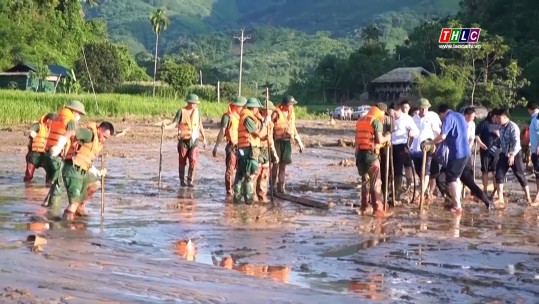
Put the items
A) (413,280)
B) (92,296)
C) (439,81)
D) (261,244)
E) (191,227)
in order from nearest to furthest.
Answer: (92,296)
(413,280)
(261,244)
(191,227)
(439,81)

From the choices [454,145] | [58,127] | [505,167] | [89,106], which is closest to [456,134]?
[454,145]

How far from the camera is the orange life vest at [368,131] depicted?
14.3m

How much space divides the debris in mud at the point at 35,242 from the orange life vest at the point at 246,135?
5068mm

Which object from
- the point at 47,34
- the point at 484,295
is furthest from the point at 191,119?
the point at 47,34

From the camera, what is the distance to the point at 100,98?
173 feet

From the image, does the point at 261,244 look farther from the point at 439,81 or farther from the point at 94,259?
the point at 439,81

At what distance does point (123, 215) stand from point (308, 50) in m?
176

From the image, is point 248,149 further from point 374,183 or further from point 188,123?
point 188,123

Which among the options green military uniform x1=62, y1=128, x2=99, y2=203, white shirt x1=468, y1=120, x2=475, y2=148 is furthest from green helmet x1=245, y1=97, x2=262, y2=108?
green military uniform x1=62, y1=128, x2=99, y2=203

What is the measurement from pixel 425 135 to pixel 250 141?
2988 millimetres

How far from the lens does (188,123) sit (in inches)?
708

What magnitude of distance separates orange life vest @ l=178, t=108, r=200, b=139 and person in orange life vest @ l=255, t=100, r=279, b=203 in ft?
6.99

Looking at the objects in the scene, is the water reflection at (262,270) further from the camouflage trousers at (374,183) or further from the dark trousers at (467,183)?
the dark trousers at (467,183)

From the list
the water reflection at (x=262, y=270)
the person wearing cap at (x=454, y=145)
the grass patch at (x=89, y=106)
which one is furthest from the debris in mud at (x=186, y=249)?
the grass patch at (x=89, y=106)
